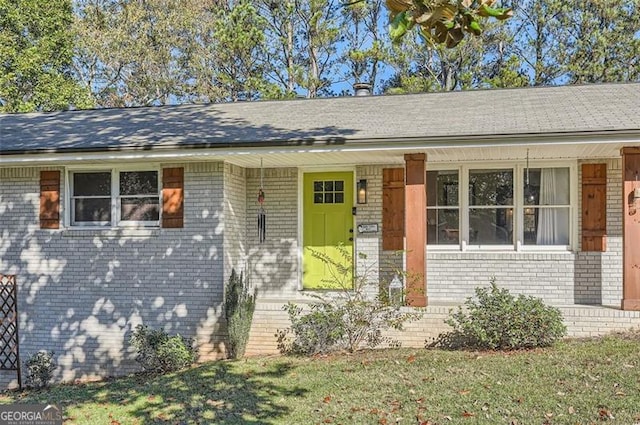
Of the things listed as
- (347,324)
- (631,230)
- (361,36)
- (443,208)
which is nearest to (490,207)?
(443,208)

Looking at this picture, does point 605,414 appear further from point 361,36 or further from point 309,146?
point 361,36

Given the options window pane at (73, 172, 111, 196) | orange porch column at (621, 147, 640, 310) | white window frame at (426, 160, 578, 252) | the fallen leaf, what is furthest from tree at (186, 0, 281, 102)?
the fallen leaf

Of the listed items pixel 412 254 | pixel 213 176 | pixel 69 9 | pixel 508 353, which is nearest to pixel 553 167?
pixel 412 254

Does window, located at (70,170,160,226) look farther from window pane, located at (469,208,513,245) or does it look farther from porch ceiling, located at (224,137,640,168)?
window pane, located at (469,208,513,245)

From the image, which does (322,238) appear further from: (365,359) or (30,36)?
(30,36)

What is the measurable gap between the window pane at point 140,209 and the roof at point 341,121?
1.01 meters

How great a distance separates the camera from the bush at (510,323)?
7359mm

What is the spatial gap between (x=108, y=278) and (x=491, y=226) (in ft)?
20.1

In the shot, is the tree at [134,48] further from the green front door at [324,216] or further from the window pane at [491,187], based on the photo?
the window pane at [491,187]

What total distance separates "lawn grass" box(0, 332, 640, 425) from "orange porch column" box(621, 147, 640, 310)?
606 mm

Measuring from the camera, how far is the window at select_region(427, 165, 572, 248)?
9.30 meters

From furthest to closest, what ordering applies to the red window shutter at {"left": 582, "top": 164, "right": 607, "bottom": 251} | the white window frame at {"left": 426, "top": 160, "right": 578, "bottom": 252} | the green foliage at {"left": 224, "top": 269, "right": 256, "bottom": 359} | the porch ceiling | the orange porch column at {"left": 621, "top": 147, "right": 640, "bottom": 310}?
the white window frame at {"left": 426, "top": 160, "right": 578, "bottom": 252} < the red window shutter at {"left": 582, "top": 164, "right": 607, "bottom": 251} < the green foliage at {"left": 224, "top": 269, "right": 256, "bottom": 359} < the porch ceiling < the orange porch column at {"left": 621, "top": 147, "right": 640, "bottom": 310}

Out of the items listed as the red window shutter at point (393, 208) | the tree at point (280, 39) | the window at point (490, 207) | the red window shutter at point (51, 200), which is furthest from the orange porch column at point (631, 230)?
the tree at point (280, 39)

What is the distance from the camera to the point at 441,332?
824cm
